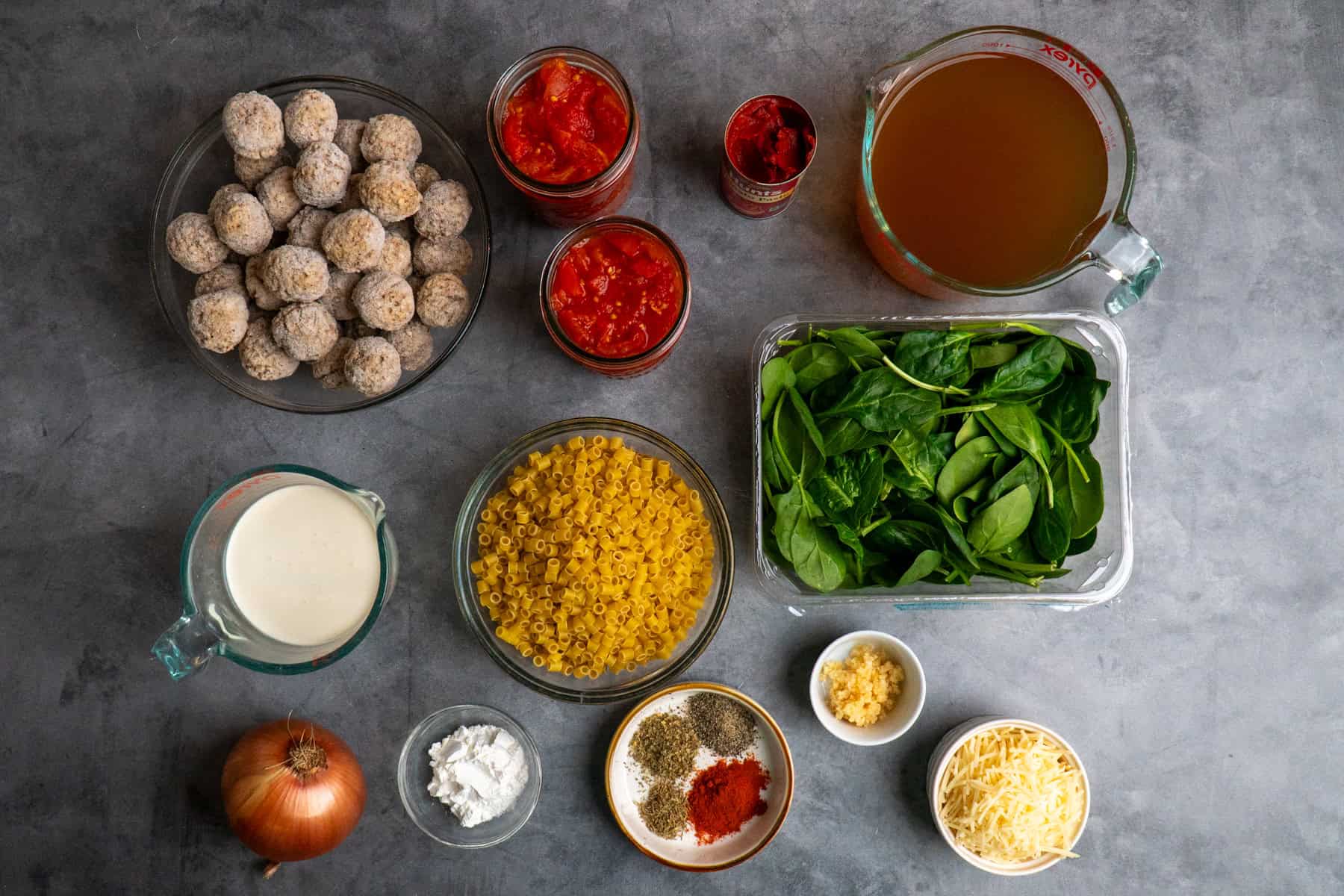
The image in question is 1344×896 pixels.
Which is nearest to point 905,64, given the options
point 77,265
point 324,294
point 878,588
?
point 878,588

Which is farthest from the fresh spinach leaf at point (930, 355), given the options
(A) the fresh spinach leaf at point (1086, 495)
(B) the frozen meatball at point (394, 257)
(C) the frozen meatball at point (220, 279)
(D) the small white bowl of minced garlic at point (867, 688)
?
(C) the frozen meatball at point (220, 279)

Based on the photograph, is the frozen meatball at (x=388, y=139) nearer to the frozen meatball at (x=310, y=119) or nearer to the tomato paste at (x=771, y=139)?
the frozen meatball at (x=310, y=119)

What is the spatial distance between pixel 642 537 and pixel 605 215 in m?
0.74

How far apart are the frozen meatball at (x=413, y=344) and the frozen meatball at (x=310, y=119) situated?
384 mm

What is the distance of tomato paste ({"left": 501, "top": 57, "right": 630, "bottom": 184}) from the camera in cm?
160

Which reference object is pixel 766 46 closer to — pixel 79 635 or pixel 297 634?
pixel 297 634

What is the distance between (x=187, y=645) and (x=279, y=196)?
878 mm

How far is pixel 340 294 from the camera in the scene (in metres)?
1.64

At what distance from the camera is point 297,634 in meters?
1.65

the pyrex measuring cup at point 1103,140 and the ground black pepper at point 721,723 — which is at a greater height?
the pyrex measuring cup at point 1103,140

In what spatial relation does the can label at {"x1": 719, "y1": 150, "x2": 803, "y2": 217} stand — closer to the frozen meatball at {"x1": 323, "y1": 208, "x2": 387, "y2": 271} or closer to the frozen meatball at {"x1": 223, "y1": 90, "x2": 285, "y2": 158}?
the frozen meatball at {"x1": 323, "y1": 208, "x2": 387, "y2": 271}

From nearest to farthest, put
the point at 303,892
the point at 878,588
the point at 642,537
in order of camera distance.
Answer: the point at 642,537 < the point at 878,588 < the point at 303,892

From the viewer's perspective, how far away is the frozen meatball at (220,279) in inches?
64.2

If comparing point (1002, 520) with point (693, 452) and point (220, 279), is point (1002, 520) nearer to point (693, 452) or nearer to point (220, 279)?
point (693, 452)
